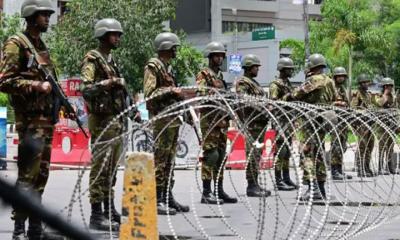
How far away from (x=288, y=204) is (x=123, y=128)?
121 inches

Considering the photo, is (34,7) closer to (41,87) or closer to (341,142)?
(41,87)

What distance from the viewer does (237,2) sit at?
5800 cm

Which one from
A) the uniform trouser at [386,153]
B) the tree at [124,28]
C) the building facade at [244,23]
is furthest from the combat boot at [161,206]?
the building facade at [244,23]

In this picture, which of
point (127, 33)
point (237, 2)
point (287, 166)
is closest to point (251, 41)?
point (237, 2)

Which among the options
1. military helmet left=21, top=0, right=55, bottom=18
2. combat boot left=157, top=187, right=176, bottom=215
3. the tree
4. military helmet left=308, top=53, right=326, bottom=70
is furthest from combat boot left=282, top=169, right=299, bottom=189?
the tree

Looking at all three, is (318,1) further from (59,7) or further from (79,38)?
(79,38)

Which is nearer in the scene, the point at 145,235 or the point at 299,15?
the point at 145,235

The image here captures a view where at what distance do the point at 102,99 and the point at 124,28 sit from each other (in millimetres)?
25417

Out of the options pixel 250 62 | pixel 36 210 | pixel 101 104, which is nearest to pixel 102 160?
pixel 101 104

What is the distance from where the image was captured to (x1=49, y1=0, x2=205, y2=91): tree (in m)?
31.8

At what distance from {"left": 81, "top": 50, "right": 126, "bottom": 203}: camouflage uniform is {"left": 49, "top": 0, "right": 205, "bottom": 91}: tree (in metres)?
25.0

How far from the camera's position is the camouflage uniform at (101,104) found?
21.5ft

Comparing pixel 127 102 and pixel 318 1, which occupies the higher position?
pixel 318 1

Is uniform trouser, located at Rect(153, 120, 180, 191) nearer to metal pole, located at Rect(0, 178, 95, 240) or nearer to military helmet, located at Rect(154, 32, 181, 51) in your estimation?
military helmet, located at Rect(154, 32, 181, 51)
